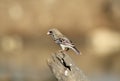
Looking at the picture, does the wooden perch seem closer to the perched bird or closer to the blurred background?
the perched bird

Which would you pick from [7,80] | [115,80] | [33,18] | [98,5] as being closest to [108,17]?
[98,5]

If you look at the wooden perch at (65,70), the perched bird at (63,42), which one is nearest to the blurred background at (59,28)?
the perched bird at (63,42)

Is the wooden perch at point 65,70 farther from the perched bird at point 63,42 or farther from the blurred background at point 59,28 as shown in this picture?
the blurred background at point 59,28

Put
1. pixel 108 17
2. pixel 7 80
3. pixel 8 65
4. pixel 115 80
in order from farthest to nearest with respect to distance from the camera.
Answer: pixel 108 17 < pixel 8 65 < pixel 115 80 < pixel 7 80

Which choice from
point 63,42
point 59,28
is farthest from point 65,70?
point 59,28

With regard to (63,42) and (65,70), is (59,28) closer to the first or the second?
(63,42)

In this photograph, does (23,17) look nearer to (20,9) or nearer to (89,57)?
(20,9)

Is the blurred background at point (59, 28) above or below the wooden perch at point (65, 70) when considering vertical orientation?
below

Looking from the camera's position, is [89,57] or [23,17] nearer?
[89,57]
